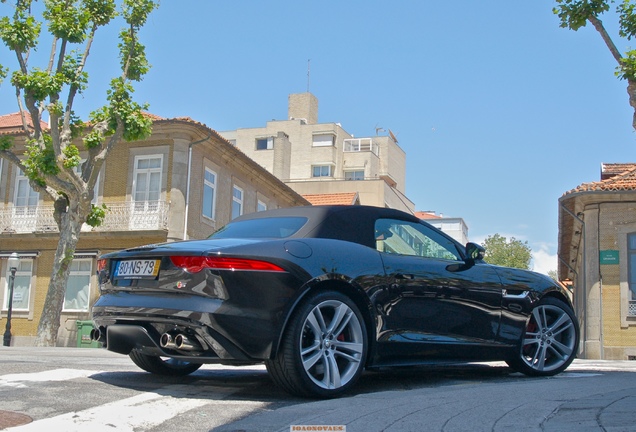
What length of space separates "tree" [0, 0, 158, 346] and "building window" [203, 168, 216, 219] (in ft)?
32.4

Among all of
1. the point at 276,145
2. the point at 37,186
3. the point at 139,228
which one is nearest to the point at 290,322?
the point at 37,186

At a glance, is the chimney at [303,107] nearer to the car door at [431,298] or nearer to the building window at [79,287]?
the building window at [79,287]

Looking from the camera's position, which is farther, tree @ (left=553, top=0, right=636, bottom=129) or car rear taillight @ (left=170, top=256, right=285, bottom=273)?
tree @ (left=553, top=0, right=636, bottom=129)

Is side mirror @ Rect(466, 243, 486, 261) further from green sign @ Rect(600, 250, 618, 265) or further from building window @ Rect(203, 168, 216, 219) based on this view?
building window @ Rect(203, 168, 216, 219)

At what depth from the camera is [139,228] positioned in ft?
94.1

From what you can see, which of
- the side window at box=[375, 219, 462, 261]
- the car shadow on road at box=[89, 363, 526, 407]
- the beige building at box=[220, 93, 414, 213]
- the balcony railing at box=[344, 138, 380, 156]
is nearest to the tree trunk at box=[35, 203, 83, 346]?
the car shadow on road at box=[89, 363, 526, 407]

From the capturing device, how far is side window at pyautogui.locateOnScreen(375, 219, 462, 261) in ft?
19.2

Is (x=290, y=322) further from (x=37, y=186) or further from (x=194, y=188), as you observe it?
(x=194, y=188)

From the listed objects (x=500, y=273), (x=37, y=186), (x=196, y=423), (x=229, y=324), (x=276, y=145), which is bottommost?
(x=196, y=423)

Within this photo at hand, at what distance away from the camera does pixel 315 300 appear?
5.02 metres

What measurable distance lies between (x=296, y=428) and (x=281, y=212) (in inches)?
97.3

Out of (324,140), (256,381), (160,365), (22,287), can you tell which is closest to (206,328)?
(256,381)

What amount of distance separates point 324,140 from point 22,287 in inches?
1649

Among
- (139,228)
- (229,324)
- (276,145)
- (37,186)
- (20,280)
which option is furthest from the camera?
(276,145)
